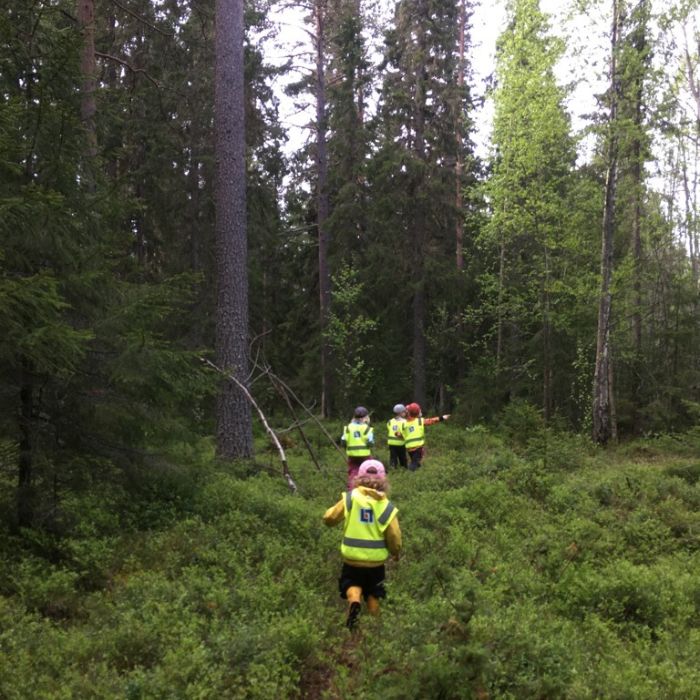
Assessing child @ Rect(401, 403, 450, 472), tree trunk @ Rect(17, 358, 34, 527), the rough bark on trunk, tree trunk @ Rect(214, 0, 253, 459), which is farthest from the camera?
Result: child @ Rect(401, 403, 450, 472)

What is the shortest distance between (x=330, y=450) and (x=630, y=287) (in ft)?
39.3

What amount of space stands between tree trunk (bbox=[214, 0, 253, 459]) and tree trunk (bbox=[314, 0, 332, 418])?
1220 cm

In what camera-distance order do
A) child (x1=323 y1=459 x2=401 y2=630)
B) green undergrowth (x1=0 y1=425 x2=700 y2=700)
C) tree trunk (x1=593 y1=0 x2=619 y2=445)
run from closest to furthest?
green undergrowth (x1=0 y1=425 x2=700 y2=700)
child (x1=323 y1=459 x2=401 y2=630)
tree trunk (x1=593 y1=0 x2=619 y2=445)

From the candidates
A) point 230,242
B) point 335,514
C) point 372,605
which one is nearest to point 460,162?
point 230,242

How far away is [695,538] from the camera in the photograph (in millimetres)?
8758

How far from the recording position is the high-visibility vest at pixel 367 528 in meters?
5.87

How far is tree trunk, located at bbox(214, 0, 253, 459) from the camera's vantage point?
11.6 m

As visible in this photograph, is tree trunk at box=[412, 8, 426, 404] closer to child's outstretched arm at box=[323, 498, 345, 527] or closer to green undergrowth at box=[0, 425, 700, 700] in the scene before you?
green undergrowth at box=[0, 425, 700, 700]

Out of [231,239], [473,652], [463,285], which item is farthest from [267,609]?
[463,285]

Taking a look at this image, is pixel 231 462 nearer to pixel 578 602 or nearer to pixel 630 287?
pixel 578 602

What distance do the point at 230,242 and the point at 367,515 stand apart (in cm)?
728

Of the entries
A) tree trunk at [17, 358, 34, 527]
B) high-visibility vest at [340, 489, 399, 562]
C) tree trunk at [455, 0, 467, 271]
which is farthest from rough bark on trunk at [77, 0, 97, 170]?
tree trunk at [455, 0, 467, 271]

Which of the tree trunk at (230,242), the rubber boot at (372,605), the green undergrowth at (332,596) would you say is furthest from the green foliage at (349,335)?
the rubber boot at (372,605)

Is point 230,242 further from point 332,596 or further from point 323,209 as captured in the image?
point 323,209
